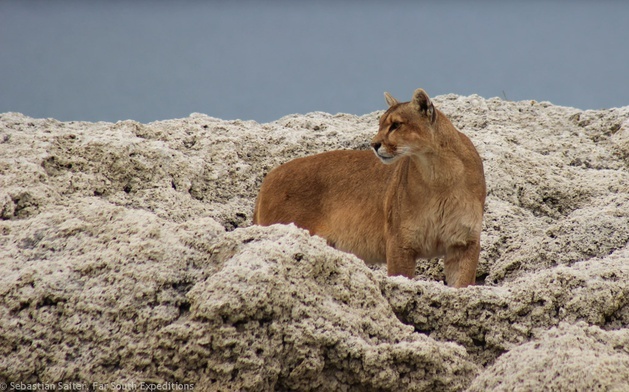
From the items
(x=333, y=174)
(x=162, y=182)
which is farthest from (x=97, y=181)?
(x=333, y=174)

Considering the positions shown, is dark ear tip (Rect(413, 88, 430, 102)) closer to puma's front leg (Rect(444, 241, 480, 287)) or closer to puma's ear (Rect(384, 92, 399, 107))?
puma's ear (Rect(384, 92, 399, 107))

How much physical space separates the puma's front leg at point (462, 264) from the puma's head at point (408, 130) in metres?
0.90

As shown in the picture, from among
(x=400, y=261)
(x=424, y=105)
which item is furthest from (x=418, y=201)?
(x=424, y=105)

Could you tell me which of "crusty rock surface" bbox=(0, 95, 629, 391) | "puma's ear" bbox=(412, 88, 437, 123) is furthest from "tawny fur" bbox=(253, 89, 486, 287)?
"crusty rock surface" bbox=(0, 95, 629, 391)

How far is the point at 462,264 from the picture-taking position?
8.43m

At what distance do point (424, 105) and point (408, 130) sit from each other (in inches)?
10.6

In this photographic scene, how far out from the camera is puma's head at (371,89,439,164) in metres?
8.48

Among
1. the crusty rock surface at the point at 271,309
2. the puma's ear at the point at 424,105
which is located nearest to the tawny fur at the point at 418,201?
the puma's ear at the point at 424,105

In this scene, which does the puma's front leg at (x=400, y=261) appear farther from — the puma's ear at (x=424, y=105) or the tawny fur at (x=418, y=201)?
the puma's ear at (x=424, y=105)

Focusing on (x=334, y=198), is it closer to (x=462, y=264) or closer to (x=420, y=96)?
(x=420, y=96)

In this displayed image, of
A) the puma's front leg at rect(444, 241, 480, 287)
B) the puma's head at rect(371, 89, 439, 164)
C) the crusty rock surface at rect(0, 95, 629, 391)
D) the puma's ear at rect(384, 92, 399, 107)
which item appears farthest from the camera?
the puma's ear at rect(384, 92, 399, 107)

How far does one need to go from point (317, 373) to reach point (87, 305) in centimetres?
131

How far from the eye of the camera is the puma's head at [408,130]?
8.48 m

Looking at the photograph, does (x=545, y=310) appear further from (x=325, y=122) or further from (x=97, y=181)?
(x=325, y=122)
